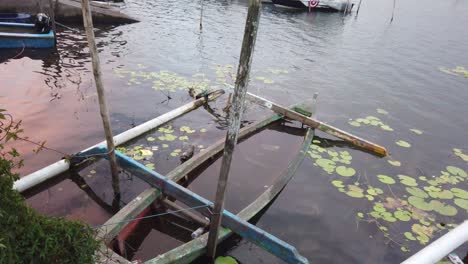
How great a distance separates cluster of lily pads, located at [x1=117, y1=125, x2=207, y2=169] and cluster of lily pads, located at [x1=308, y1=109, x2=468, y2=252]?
3261 mm

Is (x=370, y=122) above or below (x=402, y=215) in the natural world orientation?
above

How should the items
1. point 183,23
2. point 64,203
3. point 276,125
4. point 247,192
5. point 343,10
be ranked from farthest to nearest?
point 343,10
point 183,23
point 276,125
point 247,192
point 64,203

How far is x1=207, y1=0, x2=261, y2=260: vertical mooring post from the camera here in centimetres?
290

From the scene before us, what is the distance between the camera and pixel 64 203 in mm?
5422

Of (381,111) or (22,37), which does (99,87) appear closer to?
(381,111)

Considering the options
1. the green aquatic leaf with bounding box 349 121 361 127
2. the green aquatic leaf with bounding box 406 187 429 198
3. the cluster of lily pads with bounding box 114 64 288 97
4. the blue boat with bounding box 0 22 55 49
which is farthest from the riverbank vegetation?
the blue boat with bounding box 0 22 55 49

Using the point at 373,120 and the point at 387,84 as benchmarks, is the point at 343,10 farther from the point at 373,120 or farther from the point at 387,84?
the point at 373,120

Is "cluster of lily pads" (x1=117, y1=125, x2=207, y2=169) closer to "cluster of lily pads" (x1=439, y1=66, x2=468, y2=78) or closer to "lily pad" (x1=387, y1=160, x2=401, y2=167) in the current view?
"lily pad" (x1=387, y1=160, x2=401, y2=167)

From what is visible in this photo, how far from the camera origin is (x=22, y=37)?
1183cm

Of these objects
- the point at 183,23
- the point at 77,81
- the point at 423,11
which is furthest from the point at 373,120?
the point at 423,11

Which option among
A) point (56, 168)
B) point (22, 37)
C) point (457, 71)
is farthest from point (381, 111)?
point (22, 37)

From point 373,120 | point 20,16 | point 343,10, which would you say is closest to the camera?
point 373,120

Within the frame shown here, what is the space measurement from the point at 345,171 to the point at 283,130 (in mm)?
2306

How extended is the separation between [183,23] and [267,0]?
17.4 metres
